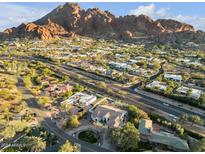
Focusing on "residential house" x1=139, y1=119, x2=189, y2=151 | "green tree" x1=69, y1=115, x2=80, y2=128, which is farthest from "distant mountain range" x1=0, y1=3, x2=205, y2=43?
"residential house" x1=139, y1=119, x2=189, y2=151

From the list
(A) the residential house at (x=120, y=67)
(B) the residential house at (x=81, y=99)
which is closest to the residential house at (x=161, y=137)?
(B) the residential house at (x=81, y=99)

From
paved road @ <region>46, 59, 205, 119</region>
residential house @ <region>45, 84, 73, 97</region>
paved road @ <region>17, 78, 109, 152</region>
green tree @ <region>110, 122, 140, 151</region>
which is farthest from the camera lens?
residential house @ <region>45, 84, 73, 97</region>

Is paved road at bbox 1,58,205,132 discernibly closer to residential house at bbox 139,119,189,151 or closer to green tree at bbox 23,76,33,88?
residential house at bbox 139,119,189,151

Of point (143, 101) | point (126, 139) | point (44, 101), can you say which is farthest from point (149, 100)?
point (44, 101)

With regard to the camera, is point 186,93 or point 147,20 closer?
point 186,93

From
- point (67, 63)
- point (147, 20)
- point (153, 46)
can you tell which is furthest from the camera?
point (147, 20)

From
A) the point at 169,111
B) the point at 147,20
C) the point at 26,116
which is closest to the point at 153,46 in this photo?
→ the point at 147,20

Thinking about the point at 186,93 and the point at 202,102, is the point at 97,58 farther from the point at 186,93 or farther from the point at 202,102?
the point at 202,102
